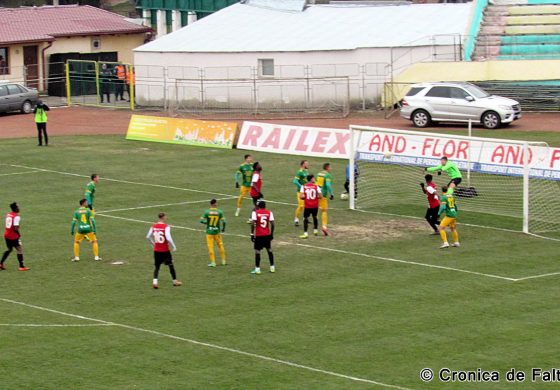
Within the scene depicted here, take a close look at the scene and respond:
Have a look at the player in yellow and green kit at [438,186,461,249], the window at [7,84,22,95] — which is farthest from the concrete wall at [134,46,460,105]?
Answer: the player in yellow and green kit at [438,186,461,249]

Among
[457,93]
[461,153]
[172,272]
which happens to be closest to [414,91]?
[457,93]

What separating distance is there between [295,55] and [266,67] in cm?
175

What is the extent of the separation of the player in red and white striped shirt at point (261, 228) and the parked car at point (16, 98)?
3543 centimetres

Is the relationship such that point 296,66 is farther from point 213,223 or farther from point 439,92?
point 213,223

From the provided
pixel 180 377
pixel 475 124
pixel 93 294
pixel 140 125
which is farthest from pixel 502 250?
pixel 140 125

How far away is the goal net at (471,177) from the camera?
36000 millimetres

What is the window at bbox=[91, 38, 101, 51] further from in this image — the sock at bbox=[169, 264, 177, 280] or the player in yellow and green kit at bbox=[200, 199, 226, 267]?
the sock at bbox=[169, 264, 177, 280]

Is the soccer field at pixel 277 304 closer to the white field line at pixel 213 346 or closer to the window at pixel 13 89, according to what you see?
the white field line at pixel 213 346

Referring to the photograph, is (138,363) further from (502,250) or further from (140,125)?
(140,125)

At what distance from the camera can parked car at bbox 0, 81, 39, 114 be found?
2456 inches

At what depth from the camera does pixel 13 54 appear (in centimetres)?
7200

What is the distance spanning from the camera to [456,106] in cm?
5303

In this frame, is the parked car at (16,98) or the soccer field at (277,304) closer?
the soccer field at (277,304)

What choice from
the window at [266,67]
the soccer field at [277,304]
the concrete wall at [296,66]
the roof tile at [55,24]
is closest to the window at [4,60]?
the roof tile at [55,24]
